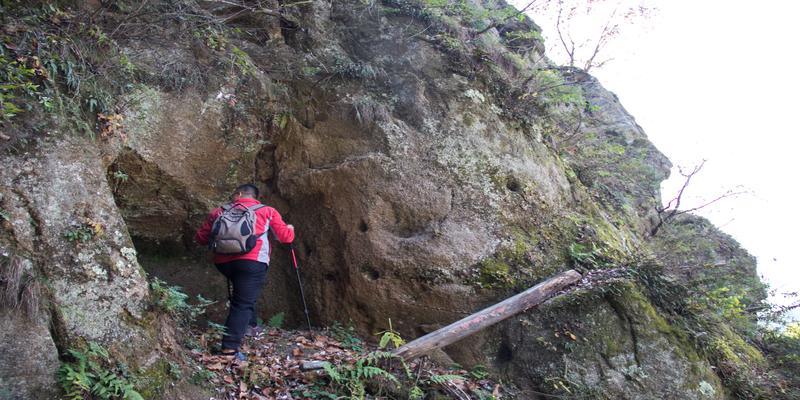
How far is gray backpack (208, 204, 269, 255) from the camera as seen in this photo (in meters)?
5.75

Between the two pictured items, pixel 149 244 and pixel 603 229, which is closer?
pixel 149 244

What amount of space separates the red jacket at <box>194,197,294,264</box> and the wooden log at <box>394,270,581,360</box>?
1.98 meters

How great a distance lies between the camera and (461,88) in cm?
824

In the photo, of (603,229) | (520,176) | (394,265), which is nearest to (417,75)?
(520,176)

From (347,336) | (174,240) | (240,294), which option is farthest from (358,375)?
(174,240)

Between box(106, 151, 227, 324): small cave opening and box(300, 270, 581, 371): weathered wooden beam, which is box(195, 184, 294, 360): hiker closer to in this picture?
box(300, 270, 581, 371): weathered wooden beam

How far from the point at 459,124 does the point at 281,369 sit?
4.45 meters

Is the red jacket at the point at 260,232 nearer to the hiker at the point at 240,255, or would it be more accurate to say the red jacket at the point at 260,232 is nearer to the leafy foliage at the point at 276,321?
the hiker at the point at 240,255

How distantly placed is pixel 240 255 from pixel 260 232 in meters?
0.35

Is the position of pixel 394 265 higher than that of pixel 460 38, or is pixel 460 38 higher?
pixel 460 38

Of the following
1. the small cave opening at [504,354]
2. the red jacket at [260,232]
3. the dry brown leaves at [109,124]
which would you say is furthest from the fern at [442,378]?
the dry brown leaves at [109,124]

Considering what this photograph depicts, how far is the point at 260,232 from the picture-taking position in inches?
236

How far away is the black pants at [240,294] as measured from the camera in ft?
18.8

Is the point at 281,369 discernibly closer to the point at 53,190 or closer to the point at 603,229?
A: the point at 53,190
